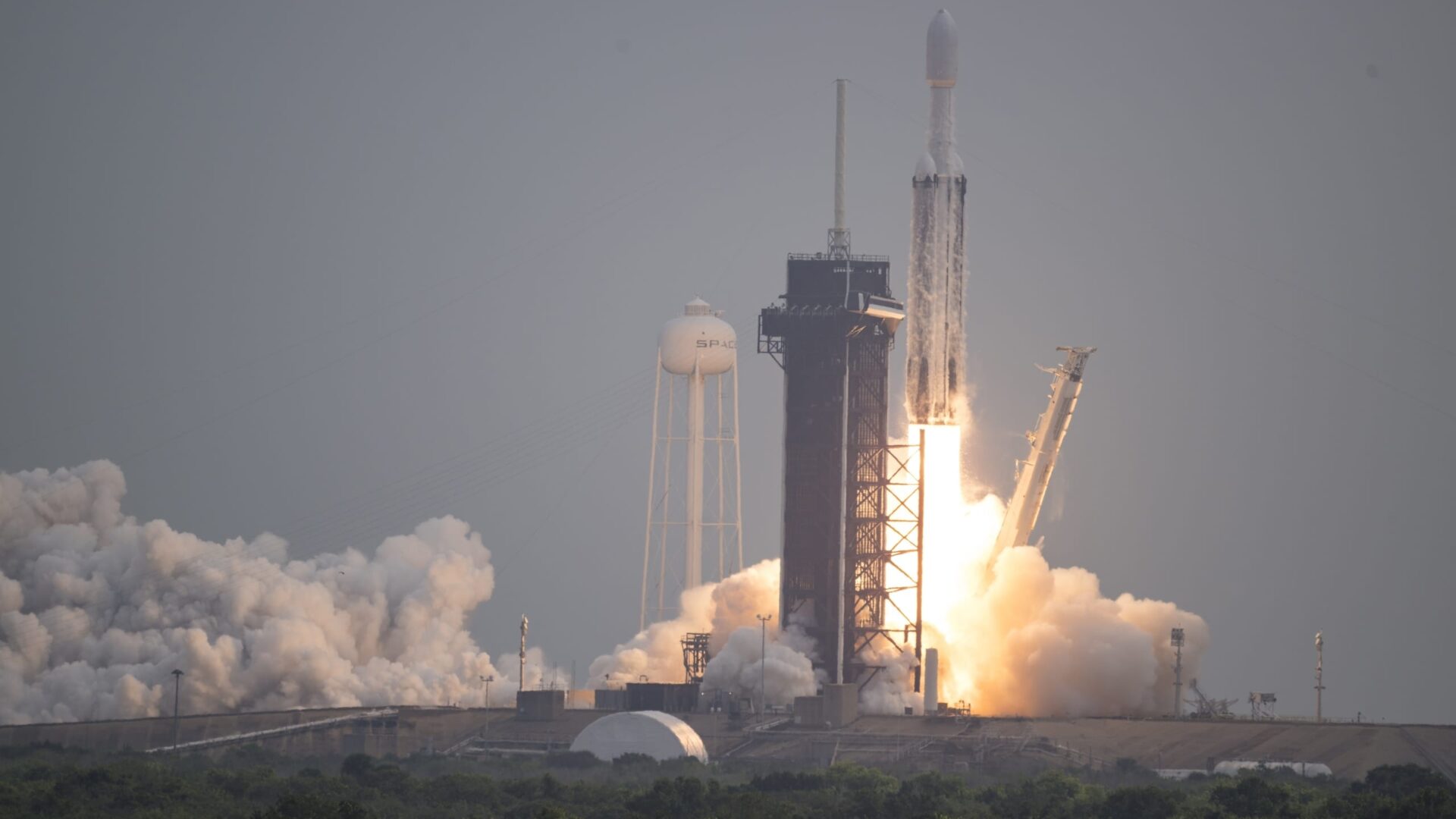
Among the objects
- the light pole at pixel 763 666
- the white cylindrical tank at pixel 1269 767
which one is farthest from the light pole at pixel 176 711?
the white cylindrical tank at pixel 1269 767

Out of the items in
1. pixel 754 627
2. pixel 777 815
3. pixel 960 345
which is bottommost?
pixel 777 815

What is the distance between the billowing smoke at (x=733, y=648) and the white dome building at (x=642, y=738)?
876 centimetres

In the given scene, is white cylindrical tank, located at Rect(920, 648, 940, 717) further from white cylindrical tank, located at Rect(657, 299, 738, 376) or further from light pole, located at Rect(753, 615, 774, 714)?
white cylindrical tank, located at Rect(657, 299, 738, 376)

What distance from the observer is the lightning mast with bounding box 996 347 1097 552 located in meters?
127

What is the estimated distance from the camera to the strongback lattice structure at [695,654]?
5353 inches

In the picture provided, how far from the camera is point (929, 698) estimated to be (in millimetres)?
126938

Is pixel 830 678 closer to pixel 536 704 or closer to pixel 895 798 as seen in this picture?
pixel 536 704

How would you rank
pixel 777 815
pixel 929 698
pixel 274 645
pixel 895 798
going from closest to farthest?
pixel 777 815 → pixel 895 798 → pixel 929 698 → pixel 274 645

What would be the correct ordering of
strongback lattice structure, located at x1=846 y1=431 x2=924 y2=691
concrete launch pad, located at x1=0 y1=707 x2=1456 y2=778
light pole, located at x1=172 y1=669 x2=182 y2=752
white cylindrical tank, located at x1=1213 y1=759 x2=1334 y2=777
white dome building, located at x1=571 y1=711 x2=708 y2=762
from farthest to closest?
strongback lattice structure, located at x1=846 y1=431 x2=924 y2=691, light pole, located at x1=172 y1=669 x2=182 y2=752, white dome building, located at x1=571 y1=711 x2=708 y2=762, concrete launch pad, located at x1=0 y1=707 x2=1456 y2=778, white cylindrical tank, located at x1=1213 y1=759 x2=1334 y2=777

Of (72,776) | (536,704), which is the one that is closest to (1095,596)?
(536,704)

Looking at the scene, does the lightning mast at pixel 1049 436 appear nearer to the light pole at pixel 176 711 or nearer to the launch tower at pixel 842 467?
the launch tower at pixel 842 467

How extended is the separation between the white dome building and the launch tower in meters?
12.9

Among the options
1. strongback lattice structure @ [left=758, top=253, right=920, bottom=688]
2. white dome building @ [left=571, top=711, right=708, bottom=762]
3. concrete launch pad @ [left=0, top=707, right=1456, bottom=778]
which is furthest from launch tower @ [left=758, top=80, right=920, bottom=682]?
white dome building @ [left=571, top=711, right=708, bottom=762]

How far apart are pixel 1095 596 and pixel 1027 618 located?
406 cm
